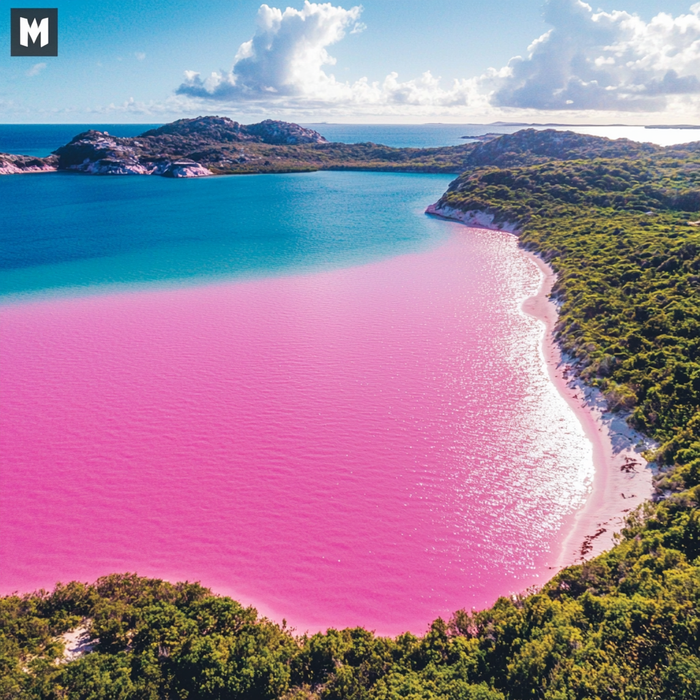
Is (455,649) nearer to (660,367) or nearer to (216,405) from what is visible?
(216,405)

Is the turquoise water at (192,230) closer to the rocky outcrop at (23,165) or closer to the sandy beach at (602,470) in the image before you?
the rocky outcrop at (23,165)

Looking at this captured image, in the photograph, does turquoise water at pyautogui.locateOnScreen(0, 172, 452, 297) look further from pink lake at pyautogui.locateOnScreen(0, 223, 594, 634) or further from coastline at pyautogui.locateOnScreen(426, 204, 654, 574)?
coastline at pyautogui.locateOnScreen(426, 204, 654, 574)

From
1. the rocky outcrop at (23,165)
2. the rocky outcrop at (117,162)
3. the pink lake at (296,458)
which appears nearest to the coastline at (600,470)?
the pink lake at (296,458)

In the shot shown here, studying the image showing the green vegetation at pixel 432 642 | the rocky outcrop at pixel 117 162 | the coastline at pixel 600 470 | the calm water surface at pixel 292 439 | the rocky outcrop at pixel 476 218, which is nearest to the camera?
the green vegetation at pixel 432 642

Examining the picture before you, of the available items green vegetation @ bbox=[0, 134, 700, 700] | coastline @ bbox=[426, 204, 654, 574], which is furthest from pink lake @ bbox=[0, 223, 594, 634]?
green vegetation @ bbox=[0, 134, 700, 700]

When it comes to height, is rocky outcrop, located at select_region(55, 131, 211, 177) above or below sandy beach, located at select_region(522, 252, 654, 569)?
above

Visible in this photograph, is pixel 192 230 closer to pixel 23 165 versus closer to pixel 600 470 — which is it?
pixel 600 470
